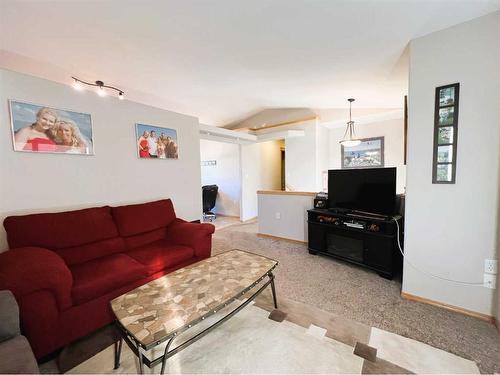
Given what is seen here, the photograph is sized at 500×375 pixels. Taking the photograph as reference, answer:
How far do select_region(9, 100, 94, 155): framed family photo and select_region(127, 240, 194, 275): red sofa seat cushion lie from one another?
118 cm

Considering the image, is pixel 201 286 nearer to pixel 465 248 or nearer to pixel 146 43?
pixel 465 248

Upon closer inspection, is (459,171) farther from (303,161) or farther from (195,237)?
(303,161)

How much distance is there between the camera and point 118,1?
64.6 inches

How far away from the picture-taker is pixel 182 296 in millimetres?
1369

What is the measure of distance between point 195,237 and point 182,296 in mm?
981

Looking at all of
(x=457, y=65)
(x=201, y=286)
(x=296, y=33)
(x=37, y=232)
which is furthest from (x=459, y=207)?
(x=37, y=232)

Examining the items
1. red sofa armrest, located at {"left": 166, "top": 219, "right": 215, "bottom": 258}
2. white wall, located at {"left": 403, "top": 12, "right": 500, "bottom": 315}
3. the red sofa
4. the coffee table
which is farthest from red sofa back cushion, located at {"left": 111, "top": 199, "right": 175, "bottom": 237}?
white wall, located at {"left": 403, "top": 12, "right": 500, "bottom": 315}

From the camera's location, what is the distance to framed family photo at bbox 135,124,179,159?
2.69m

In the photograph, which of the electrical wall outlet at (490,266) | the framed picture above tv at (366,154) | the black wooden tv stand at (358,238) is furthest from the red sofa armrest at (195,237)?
the framed picture above tv at (366,154)

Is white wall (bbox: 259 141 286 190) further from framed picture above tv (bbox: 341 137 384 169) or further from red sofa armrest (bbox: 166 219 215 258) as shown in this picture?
red sofa armrest (bbox: 166 219 215 258)

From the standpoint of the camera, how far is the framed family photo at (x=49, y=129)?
71.9 inches

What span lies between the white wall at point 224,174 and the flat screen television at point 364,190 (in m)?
3.03

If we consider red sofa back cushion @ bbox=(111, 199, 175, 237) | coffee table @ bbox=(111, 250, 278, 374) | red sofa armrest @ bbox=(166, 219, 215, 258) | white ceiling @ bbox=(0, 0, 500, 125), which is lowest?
coffee table @ bbox=(111, 250, 278, 374)

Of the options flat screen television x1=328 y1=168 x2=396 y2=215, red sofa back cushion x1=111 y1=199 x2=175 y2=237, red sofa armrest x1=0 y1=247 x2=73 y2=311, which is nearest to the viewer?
red sofa armrest x1=0 y1=247 x2=73 y2=311
